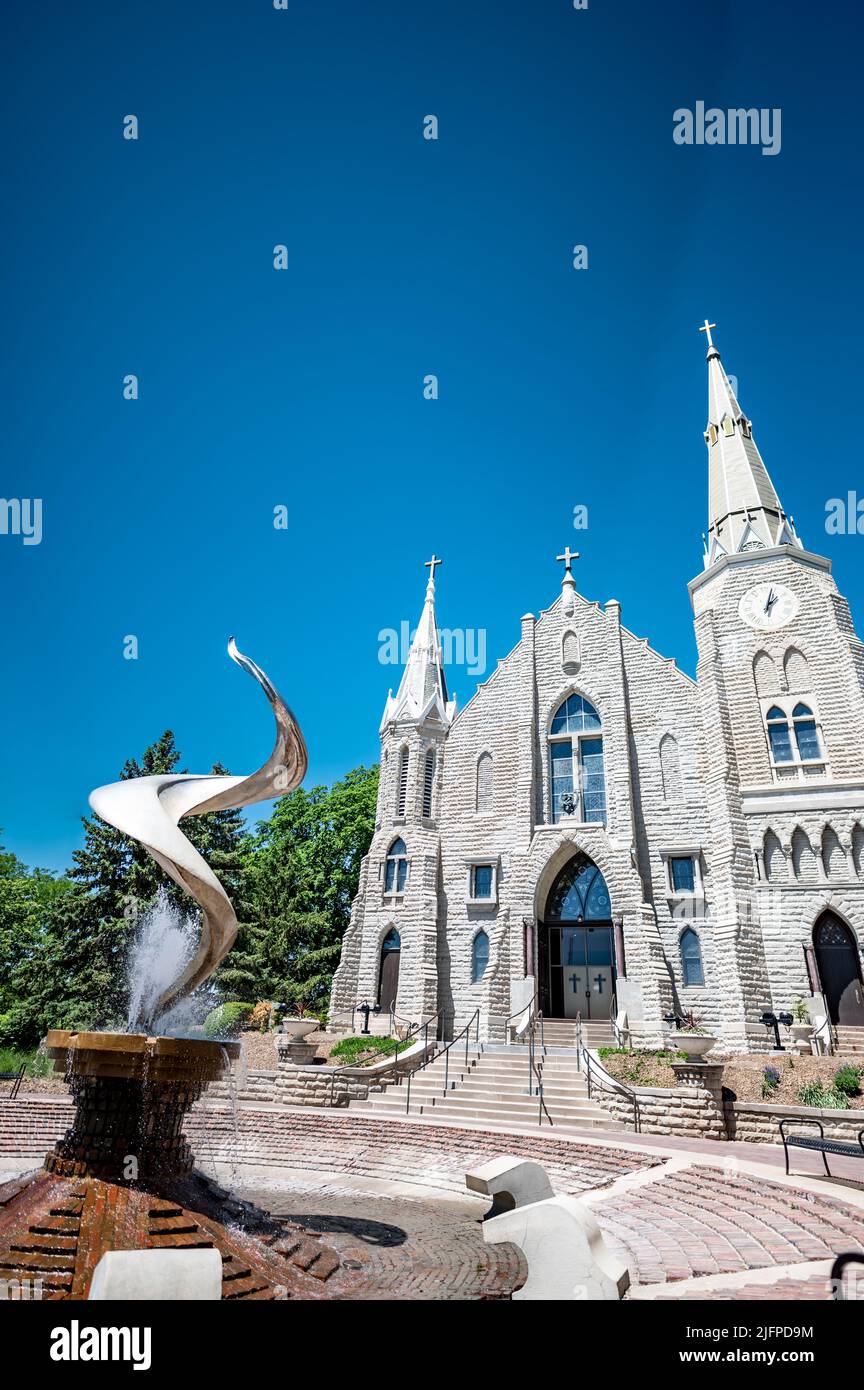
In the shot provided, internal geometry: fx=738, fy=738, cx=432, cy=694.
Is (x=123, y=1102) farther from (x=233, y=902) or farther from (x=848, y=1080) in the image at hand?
(x=233, y=902)

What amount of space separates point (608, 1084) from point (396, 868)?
536 inches

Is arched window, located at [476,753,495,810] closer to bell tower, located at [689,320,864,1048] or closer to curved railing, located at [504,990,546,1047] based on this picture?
curved railing, located at [504,990,546,1047]

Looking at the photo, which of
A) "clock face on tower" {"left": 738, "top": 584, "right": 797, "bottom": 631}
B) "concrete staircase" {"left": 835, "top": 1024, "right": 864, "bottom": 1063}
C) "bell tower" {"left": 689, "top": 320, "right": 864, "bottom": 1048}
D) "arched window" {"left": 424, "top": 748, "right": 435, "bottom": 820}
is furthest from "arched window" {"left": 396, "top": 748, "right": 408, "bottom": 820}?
"concrete staircase" {"left": 835, "top": 1024, "right": 864, "bottom": 1063}

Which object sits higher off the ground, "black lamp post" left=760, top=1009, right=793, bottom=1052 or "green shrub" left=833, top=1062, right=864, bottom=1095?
"black lamp post" left=760, top=1009, right=793, bottom=1052

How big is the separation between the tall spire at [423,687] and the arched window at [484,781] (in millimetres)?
2540

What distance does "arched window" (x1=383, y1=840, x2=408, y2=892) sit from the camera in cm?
2778

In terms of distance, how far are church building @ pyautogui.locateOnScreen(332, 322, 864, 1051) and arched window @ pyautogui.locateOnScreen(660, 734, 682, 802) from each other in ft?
0.25

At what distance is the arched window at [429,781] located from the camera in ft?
95.6

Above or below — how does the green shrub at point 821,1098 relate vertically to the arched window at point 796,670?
below

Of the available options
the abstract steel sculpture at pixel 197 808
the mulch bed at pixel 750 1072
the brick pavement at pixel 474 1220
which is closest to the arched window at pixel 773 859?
the mulch bed at pixel 750 1072

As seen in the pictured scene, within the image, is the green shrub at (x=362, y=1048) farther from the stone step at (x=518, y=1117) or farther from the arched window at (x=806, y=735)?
the arched window at (x=806, y=735)
